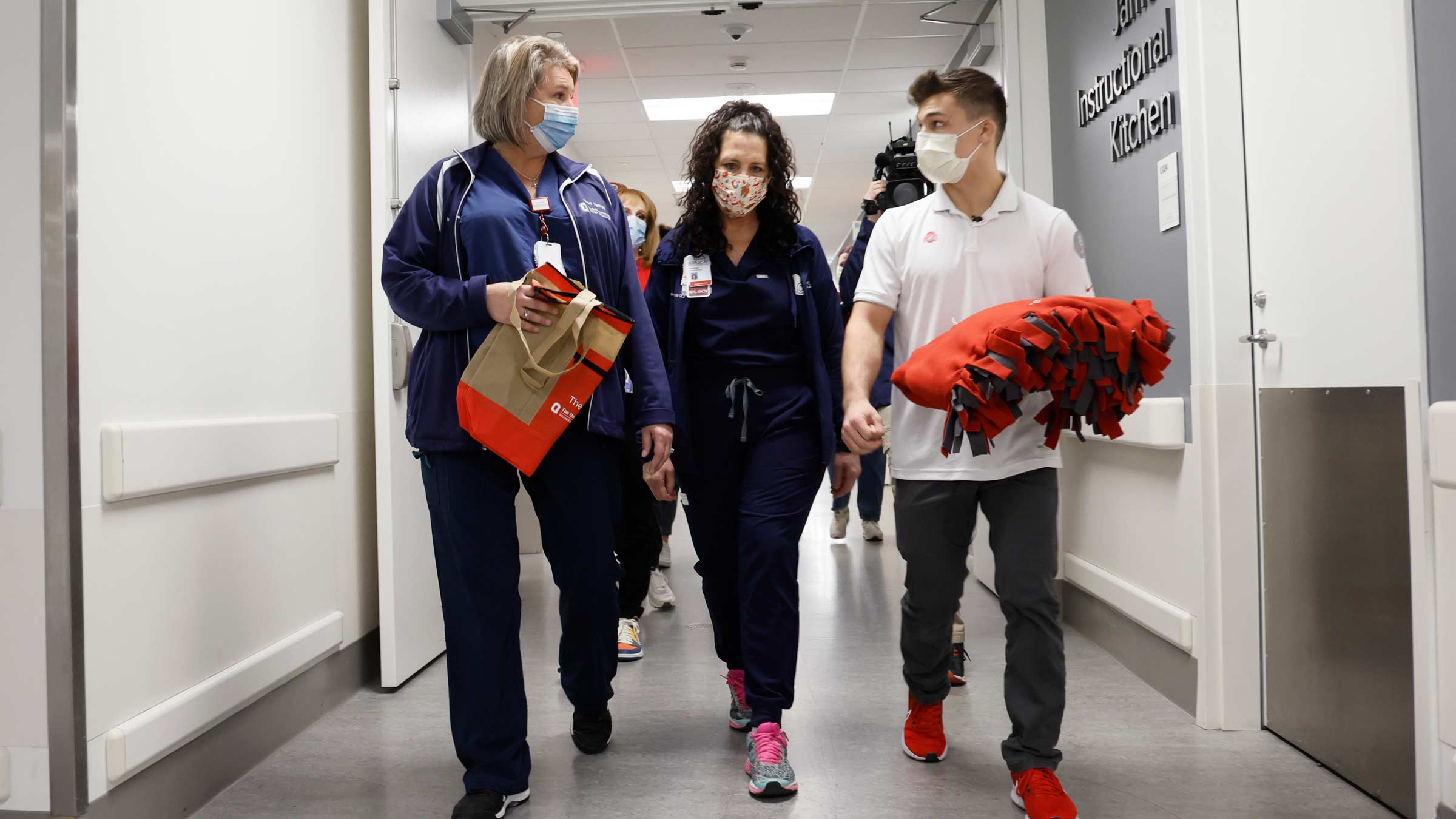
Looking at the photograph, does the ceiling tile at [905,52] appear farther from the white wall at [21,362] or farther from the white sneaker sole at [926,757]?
the white wall at [21,362]

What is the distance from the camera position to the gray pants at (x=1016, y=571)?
1919mm

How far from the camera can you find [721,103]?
21.6 feet

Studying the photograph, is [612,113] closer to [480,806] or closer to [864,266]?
[864,266]

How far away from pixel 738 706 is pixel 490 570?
2.72ft

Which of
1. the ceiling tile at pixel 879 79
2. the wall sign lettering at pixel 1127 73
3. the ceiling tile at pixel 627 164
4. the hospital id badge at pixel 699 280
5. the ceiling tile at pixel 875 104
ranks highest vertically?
the ceiling tile at pixel 627 164

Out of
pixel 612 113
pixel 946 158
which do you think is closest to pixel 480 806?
pixel 946 158

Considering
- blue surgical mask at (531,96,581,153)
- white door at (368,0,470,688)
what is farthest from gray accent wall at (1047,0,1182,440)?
white door at (368,0,470,688)

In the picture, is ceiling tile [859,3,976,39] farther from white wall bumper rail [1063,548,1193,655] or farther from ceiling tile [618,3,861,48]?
white wall bumper rail [1063,548,1193,655]

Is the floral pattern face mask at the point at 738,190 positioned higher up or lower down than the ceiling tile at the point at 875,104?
lower down

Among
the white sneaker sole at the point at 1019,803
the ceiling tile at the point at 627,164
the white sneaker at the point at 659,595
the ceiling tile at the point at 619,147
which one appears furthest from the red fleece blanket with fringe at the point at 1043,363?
the ceiling tile at the point at 627,164

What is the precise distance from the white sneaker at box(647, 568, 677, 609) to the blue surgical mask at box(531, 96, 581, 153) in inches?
90.0

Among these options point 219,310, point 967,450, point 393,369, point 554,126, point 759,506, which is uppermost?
point 554,126

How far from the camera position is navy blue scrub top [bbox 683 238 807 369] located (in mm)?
2223

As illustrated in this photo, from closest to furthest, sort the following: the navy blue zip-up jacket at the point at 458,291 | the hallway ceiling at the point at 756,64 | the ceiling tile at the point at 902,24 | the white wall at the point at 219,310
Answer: the white wall at the point at 219,310, the navy blue zip-up jacket at the point at 458,291, the ceiling tile at the point at 902,24, the hallway ceiling at the point at 756,64
